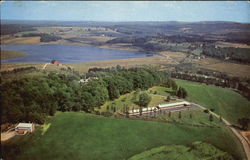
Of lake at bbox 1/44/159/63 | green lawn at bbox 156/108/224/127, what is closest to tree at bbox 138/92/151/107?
green lawn at bbox 156/108/224/127

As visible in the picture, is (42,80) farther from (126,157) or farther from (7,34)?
(126,157)

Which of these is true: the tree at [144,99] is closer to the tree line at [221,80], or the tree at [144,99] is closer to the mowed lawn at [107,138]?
the mowed lawn at [107,138]

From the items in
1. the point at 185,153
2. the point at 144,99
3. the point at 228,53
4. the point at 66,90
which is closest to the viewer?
the point at 185,153

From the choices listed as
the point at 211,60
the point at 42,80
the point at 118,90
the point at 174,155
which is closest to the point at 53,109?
the point at 42,80

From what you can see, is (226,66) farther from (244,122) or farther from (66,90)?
(66,90)

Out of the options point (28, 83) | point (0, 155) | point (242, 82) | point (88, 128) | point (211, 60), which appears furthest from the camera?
point (211, 60)

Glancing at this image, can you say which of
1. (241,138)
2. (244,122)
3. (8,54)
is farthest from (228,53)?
(8,54)

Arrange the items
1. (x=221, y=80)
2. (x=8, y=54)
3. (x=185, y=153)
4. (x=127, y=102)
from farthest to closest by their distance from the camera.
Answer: (x=127, y=102) < (x=221, y=80) < (x=185, y=153) < (x=8, y=54)
